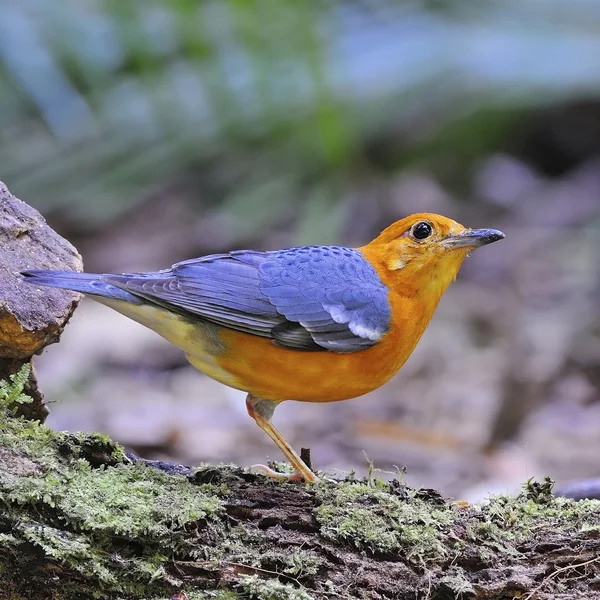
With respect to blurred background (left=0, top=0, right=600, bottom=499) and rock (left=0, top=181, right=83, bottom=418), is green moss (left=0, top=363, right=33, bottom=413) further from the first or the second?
blurred background (left=0, top=0, right=600, bottom=499)

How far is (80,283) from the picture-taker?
3758 mm

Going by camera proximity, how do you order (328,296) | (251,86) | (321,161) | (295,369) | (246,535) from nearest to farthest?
(246,535)
(295,369)
(328,296)
(251,86)
(321,161)

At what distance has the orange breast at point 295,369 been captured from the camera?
13.5 feet

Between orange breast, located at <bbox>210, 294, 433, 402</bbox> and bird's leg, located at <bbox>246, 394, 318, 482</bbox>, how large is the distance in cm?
19

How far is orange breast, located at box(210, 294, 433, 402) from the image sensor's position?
4.12 meters

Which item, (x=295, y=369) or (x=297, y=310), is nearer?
(x=295, y=369)

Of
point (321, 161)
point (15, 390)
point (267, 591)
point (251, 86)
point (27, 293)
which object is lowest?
point (267, 591)

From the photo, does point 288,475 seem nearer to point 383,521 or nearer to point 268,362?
point 268,362

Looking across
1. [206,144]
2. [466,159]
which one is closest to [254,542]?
[206,144]

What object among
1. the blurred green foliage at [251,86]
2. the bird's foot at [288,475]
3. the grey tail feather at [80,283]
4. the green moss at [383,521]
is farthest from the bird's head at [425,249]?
the blurred green foliage at [251,86]

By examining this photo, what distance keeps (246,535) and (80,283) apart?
4.08 ft

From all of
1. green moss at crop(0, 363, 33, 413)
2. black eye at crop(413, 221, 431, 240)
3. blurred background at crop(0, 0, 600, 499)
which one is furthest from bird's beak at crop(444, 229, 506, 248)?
blurred background at crop(0, 0, 600, 499)

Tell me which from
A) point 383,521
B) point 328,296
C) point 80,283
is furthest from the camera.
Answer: point 328,296

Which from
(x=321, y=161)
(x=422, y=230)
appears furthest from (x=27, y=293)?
(x=321, y=161)
